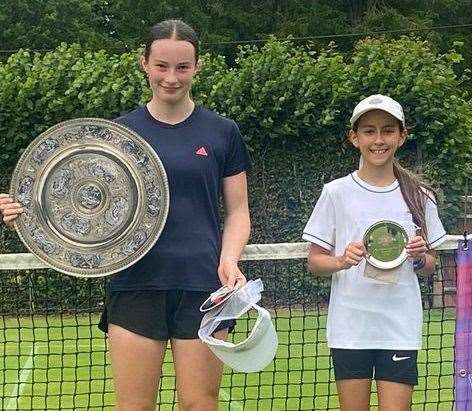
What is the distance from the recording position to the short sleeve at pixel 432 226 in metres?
3.99

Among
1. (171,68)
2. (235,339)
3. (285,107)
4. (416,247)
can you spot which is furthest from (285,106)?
(171,68)

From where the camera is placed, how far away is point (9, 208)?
11.7 ft

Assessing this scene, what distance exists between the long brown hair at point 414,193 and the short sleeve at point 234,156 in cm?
52

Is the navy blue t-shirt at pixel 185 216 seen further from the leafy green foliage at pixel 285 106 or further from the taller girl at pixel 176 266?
the leafy green foliage at pixel 285 106

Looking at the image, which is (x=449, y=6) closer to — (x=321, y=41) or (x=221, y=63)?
(x=321, y=41)

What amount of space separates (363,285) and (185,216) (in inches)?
29.2

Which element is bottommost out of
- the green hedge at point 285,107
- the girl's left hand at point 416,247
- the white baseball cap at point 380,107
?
the girl's left hand at point 416,247

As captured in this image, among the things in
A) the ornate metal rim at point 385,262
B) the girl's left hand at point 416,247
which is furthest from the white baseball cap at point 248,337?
the girl's left hand at point 416,247

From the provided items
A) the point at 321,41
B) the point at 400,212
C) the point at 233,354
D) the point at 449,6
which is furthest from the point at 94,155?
the point at 449,6

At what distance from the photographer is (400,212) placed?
3.91 meters

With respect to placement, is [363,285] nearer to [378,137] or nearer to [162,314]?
[378,137]

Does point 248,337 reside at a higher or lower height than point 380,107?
lower

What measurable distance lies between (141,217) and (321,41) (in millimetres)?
26152

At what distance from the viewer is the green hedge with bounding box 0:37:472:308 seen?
40.6ft
